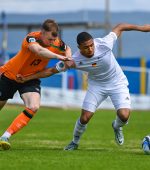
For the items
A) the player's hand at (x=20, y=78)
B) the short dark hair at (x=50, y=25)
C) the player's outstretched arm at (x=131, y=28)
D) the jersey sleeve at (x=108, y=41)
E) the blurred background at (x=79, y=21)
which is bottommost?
the blurred background at (x=79, y=21)

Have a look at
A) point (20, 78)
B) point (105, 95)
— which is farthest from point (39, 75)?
point (105, 95)

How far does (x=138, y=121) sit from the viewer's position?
2659cm

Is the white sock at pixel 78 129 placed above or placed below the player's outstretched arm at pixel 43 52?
below

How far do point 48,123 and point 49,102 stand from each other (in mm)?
10249

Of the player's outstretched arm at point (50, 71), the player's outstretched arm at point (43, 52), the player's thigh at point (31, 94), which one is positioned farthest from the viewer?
the player's thigh at point (31, 94)

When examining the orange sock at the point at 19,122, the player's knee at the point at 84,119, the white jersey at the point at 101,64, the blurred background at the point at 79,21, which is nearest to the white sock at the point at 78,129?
the player's knee at the point at 84,119

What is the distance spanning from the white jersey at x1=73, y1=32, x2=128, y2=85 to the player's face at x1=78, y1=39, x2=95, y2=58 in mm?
102

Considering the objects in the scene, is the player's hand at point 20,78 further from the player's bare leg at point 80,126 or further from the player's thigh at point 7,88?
the player's bare leg at point 80,126

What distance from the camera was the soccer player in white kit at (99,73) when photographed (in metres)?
13.9

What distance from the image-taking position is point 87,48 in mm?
13680

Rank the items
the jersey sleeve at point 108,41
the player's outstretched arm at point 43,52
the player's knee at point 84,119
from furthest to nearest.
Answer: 1. the player's knee at point 84,119
2. the jersey sleeve at point 108,41
3. the player's outstretched arm at point 43,52

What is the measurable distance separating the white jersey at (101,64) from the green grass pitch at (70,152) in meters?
1.38

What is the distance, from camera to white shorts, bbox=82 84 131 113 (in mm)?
14452

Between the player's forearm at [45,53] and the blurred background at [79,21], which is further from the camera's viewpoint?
the blurred background at [79,21]
